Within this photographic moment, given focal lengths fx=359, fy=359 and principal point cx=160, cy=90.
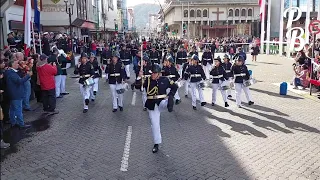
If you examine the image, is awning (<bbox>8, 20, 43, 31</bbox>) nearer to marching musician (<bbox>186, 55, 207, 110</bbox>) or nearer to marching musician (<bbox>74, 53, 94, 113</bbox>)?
marching musician (<bbox>74, 53, 94, 113</bbox>)

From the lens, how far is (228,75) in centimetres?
1362

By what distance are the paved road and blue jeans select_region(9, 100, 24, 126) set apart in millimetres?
475

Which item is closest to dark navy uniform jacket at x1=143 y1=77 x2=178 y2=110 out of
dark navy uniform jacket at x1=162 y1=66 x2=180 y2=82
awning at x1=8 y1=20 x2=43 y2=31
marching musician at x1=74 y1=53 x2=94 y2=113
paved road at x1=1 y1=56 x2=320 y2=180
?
paved road at x1=1 y1=56 x2=320 y2=180

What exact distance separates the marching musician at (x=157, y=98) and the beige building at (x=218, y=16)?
71.9 m

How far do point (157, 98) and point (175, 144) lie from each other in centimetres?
133

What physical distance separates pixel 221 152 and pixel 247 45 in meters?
38.9

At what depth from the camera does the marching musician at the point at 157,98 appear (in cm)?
834

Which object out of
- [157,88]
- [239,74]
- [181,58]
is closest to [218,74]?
[239,74]

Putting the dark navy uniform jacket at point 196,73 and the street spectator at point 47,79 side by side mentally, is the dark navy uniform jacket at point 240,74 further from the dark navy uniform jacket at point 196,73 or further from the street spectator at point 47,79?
the street spectator at point 47,79

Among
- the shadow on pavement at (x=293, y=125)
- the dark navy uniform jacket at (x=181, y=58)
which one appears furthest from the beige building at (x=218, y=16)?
the shadow on pavement at (x=293, y=125)

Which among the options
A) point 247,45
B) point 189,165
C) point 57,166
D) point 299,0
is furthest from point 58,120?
point 299,0

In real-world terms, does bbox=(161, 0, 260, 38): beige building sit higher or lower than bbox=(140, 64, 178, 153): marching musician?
higher

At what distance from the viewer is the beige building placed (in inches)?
3130

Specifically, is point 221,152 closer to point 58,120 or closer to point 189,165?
point 189,165
